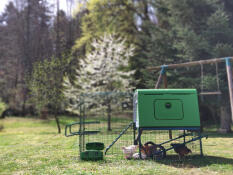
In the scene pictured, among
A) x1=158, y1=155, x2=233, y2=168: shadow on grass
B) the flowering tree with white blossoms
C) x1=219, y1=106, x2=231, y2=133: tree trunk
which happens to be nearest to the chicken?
x1=158, y1=155, x2=233, y2=168: shadow on grass

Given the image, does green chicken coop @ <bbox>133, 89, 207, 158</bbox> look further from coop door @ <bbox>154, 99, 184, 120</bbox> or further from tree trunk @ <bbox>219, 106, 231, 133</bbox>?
tree trunk @ <bbox>219, 106, 231, 133</bbox>

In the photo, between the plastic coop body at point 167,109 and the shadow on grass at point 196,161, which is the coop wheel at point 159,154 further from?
the plastic coop body at point 167,109

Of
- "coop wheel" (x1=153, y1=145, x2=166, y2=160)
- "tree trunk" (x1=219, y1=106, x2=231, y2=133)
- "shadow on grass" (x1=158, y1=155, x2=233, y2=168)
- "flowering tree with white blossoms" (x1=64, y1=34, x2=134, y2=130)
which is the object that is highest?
"flowering tree with white blossoms" (x1=64, y1=34, x2=134, y2=130)

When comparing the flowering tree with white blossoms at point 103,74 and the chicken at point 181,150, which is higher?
the flowering tree with white blossoms at point 103,74

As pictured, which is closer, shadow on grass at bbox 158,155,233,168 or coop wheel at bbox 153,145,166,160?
shadow on grass at bbox 158,155,233,168

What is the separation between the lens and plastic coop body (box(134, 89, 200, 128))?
17.5 feet

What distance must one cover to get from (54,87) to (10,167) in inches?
326

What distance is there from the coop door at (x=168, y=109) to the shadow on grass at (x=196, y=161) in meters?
0.85

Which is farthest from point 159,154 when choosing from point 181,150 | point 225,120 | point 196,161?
point 225,120

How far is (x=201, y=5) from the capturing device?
12.2 metres

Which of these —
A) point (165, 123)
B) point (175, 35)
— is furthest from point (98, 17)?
point (165, 123)

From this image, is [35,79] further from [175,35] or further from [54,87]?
[175,35]

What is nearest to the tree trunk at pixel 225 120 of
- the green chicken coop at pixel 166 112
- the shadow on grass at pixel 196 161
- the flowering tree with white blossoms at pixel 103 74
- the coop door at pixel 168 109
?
the flowering tree with white blossoms at pixel 103 74

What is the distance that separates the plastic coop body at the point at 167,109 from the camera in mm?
5320
